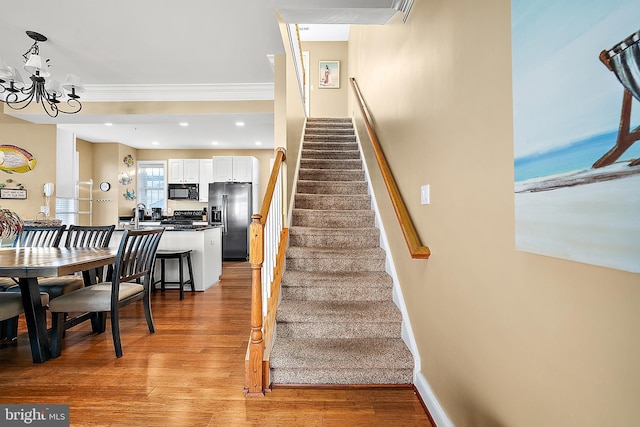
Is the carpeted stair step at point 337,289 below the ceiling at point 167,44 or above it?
below

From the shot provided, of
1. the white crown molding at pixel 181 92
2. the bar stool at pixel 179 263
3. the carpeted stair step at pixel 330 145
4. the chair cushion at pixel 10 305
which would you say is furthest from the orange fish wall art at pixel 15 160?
the carpeted stair step at pixel 330 145

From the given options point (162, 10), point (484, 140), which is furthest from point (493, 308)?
point (162, 10)

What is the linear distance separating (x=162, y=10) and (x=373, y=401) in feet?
11.8

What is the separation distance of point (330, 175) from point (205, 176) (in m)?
5.32

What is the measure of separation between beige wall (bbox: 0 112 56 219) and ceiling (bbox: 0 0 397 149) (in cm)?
30

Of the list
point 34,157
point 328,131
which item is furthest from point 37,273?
point 34,157

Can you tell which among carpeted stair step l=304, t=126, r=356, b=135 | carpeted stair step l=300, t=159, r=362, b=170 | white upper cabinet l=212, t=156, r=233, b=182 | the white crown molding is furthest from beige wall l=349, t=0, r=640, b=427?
white upper cabinet l=212, t=156, r=233, b=182

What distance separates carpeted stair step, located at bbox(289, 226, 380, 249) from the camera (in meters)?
3.02

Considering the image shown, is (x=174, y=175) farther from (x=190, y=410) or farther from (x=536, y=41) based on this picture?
(x=536, y=41)

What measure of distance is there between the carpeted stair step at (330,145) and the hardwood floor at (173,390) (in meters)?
2.91

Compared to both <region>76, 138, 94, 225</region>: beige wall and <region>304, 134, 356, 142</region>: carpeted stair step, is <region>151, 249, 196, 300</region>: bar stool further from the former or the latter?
<region>76, 138, 94, 225</region>: beige wall

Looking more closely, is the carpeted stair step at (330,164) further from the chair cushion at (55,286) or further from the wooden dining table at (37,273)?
the chair cushion at (55,286)

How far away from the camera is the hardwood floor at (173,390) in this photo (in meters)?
1.70

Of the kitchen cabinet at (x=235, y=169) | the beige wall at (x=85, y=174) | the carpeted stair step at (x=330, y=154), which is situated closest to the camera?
the carpeted stair step at (x=330, y=154)
